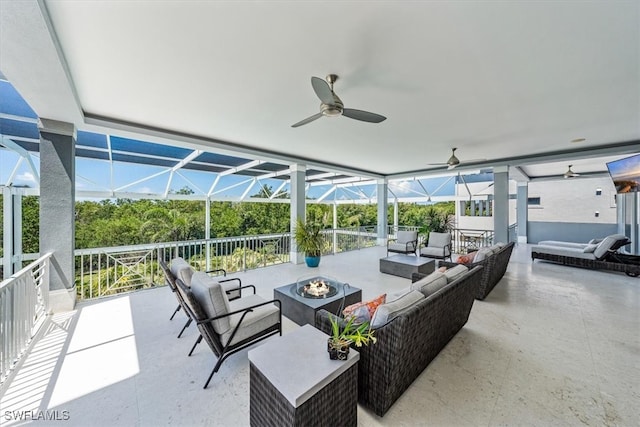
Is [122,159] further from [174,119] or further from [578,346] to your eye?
[578,346]

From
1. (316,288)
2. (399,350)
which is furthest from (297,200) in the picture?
(399,350)

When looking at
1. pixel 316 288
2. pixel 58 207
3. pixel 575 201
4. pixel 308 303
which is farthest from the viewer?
pixel 575 201

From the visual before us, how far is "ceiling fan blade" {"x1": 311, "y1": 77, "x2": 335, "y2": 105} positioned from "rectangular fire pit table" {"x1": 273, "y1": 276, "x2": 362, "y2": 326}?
223 centimetres

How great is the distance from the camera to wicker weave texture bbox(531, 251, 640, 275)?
5000mm

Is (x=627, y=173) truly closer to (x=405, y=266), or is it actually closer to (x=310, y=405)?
(x=405, y=266)

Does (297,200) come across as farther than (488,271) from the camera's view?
Yes

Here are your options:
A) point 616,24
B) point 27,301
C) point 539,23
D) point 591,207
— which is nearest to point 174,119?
point 27,301

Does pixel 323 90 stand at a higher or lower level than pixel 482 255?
higher

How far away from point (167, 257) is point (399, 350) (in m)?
5.14

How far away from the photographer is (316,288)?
3.22m

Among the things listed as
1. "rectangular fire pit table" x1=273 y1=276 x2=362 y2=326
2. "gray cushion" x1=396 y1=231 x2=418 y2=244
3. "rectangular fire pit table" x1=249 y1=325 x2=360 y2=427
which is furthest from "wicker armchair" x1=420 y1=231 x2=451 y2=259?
"rectangular fire pit table" x1=249 y1=325 x2=360 y2=427

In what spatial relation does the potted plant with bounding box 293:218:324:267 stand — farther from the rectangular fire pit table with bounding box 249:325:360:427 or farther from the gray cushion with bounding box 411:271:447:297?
the rectangular fire pit table with bounding box 249:325:360:427

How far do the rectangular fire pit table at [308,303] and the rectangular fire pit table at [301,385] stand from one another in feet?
3.67

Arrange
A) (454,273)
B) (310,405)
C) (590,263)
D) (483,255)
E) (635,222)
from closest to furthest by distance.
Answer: (310,405), (454,273), (483,255), (590,263), (635,222)
